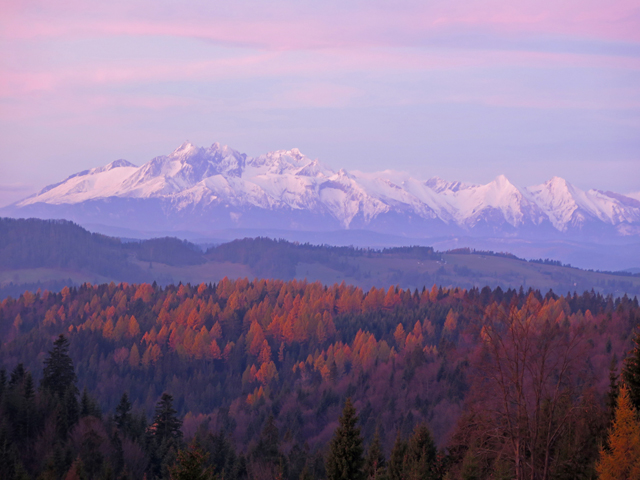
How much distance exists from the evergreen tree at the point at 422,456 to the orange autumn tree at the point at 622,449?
15960mm

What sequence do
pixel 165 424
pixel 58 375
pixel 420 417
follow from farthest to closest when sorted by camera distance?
pixel 420 417 < pixel 58 375 < pixel 165 424

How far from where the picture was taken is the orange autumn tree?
44062mm

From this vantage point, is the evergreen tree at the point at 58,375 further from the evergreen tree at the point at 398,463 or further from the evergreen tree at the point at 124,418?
the evergreen tree at the point at 398,463

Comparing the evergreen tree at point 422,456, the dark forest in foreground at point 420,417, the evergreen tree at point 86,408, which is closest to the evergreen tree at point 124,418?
the dark forest in foreground at point 420,417

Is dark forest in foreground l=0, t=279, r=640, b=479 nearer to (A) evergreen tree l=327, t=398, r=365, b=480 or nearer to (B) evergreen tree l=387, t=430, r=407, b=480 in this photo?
(B) evergreen tree l=387, t=430, r=407, b=480

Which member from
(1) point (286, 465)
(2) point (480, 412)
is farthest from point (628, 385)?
(1) point (286, 465)

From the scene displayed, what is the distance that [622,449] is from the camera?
4462 cm

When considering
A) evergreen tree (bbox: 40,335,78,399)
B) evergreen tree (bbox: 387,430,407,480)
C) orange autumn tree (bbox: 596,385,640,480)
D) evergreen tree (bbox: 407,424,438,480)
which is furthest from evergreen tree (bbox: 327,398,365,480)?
evergreen tree (bbox: 40,335,78,399)

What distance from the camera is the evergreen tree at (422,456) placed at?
2286 inches

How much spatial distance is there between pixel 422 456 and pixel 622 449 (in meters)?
18.9

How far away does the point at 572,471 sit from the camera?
50.9 metres

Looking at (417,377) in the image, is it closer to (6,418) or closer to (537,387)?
(6,418)

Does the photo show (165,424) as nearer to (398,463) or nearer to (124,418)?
(124,418)

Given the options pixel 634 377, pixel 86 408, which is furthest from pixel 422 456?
pixel 86 408
